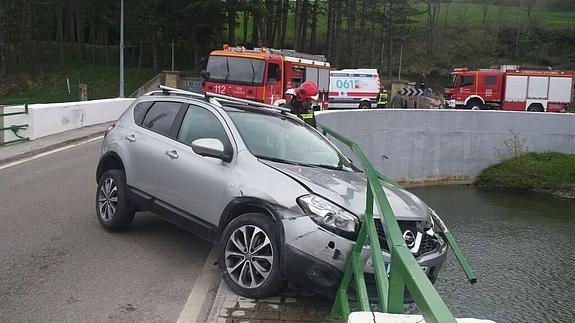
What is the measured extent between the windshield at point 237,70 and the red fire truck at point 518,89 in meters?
19.3

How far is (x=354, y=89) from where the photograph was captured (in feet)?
114

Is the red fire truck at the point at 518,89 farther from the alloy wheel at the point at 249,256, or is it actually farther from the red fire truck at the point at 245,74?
the alloy wheel at the point at 249,256

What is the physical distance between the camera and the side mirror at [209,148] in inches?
207

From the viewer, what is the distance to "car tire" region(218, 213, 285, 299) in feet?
15.3

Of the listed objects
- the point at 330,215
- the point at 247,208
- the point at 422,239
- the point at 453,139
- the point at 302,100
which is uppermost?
the point at 302,100

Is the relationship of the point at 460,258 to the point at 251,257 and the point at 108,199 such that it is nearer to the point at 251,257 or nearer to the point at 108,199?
the point at 251,257

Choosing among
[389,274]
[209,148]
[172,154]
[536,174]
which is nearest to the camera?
[389,274]

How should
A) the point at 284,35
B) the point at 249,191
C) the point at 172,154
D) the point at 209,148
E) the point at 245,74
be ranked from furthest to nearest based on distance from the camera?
the point at 284,35 < the point at 245,74 < the point at 172,154 < the point at 209,148 < the point at 249,191

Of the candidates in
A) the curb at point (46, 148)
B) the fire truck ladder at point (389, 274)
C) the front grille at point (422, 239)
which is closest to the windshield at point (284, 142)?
the fire truck ladder at point (389, 274)

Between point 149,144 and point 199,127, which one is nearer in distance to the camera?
point 199,127

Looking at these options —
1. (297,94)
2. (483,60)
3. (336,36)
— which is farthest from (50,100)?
(297,94)

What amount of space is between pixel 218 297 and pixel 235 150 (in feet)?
4.37

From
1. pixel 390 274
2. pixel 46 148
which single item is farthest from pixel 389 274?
pixel 46 148

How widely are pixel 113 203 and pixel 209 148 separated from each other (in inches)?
77.0
